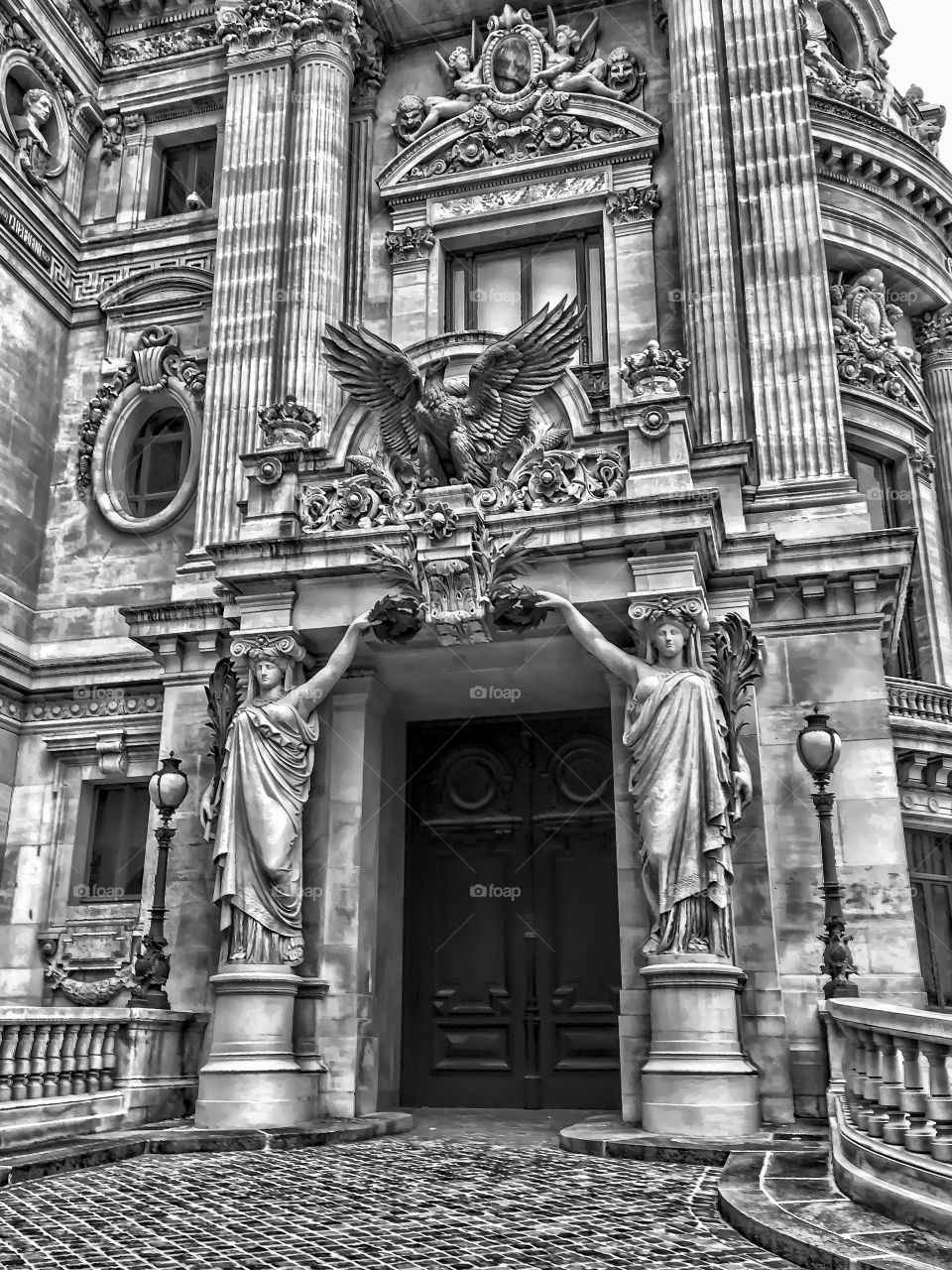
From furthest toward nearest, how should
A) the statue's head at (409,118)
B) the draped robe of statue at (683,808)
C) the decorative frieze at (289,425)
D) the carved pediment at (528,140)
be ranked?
the statue's head at (409,118) < the carved pediment at (528,140) < the decorative frieze at (289,425) < the draped robe of statue at (683,808)

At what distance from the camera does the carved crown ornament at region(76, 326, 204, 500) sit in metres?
21.7

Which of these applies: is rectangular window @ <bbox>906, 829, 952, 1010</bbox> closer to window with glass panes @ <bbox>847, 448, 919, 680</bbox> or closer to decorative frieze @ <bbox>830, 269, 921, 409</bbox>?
window with glass panes @ <bbox>847, 448, 919, 680</bbox>

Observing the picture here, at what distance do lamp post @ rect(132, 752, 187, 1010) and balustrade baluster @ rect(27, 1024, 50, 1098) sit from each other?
6.00 feet

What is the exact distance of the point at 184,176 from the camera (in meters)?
24.0

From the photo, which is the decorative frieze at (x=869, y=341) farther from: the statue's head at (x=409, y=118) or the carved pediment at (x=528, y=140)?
the statue's head at (x=409, y=118)

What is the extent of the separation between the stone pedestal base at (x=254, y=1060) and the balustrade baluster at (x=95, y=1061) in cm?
114

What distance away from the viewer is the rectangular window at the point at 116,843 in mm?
19172

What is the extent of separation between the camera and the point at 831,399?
16.8 meters

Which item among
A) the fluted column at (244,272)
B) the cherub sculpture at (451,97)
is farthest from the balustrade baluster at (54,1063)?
the cherub sculpture at (451,97)

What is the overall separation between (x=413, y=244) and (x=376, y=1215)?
54.3ft

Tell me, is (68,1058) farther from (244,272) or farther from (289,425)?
(244,272)

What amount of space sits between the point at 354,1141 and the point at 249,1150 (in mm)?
1239

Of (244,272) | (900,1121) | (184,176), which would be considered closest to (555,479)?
(900,1121)

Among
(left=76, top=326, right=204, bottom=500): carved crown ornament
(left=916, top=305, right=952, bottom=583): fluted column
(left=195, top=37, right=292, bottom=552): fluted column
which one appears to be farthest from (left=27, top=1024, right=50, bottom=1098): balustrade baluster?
(left=916, top=305, right=952, bottom=583): fluted column
